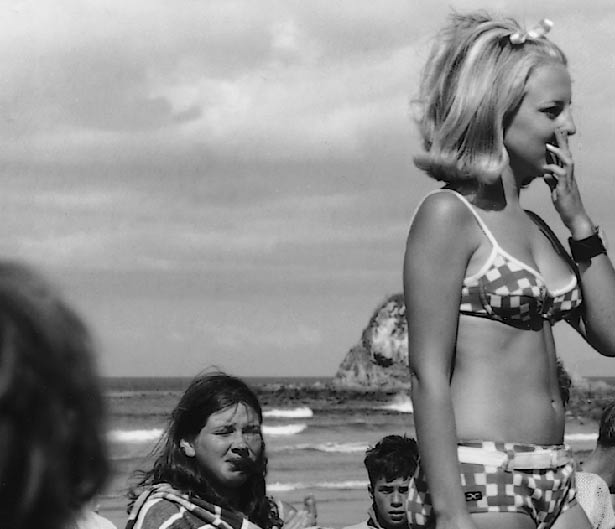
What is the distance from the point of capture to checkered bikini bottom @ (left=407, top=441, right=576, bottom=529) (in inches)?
109

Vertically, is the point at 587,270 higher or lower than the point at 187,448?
higher

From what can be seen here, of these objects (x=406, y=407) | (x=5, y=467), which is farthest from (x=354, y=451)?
(x=5, y=467)

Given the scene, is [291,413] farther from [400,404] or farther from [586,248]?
[586,248]

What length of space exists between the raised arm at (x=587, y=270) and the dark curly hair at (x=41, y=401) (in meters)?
1.75

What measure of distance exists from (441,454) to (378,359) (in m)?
63.3

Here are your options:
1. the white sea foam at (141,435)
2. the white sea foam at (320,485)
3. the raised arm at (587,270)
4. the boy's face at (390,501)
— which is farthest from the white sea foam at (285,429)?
the raised arm at (587,270)

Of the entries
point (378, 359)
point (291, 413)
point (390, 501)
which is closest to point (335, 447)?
point (291, 413)

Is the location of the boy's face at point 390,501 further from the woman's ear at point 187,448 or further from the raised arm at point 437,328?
the raised arm at point 437,328

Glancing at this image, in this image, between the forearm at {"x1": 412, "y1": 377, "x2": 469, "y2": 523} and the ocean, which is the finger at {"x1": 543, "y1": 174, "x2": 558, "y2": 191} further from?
the ocean

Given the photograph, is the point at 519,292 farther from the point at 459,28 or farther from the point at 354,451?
the point at 354,451

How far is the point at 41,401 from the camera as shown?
1441 millimetres

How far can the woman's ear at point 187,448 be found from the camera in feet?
14.7

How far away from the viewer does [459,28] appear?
3078 millimetres

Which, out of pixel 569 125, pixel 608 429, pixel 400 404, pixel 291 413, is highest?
pixel 569 125
